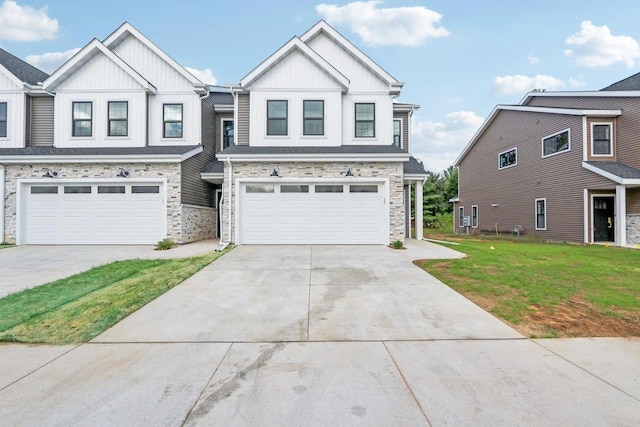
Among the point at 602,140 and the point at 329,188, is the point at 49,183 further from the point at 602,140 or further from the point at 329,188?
the point at 602,140

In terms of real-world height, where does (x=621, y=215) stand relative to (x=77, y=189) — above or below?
below

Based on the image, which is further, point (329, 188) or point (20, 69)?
point (20, 69)

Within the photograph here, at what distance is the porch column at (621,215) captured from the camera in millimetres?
14070

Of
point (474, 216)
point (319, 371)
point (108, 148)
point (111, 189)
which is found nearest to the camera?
point (319, 371)

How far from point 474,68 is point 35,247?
23.2 metres

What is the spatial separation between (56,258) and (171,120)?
23.6ft

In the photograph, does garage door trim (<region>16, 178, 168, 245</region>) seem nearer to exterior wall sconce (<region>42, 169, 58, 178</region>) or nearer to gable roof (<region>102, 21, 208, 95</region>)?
exterior wall sconce (<region>42, 169, 58, 178</region>)

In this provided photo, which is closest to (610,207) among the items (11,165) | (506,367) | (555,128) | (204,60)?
(555,128)

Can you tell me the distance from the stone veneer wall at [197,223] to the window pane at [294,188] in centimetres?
397

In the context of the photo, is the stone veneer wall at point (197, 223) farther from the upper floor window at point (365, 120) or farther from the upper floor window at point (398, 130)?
the upper floor window at point (398, 130)


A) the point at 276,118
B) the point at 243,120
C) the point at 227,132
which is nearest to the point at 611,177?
the point at 276,118

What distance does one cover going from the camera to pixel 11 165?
12.5 meters

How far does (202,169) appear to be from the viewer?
14516 millimetres

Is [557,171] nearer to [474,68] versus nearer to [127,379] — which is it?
[474,68]
